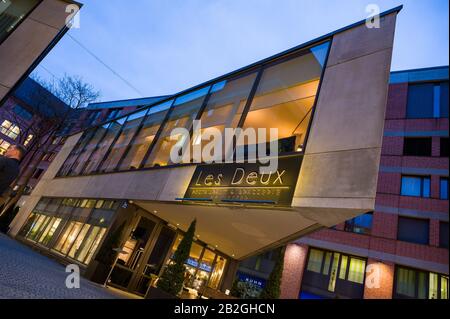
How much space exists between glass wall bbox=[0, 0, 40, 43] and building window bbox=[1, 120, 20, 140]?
4950 centimetres

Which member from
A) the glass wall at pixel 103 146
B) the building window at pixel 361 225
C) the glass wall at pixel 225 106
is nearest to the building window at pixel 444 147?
the building window at pixel 361 225

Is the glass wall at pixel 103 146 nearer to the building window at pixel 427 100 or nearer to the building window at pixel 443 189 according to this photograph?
the building window at pixel 427 100

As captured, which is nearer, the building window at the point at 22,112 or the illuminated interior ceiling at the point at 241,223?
the illuminated interior ceiling at the point at 241,223

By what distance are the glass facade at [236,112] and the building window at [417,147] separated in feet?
49.6

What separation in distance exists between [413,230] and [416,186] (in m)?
3.19

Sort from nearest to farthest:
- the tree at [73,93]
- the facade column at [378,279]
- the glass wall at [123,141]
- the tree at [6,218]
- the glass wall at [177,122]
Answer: the glass wall at [177,122] → the glass wall at [123,141] → the facade column at [378,279] → the tree at [6,218] → the tree at [73,93]

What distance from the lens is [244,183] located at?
824 centimetres

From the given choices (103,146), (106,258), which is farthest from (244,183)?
(103,146)

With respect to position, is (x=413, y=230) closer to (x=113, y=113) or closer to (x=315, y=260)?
(x=315, y=260)

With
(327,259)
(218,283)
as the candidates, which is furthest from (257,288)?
(218,283)

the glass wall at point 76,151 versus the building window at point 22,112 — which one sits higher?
the building window at point 22,112

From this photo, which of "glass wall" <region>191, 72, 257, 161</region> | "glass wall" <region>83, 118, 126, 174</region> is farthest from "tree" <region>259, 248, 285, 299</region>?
"glass wall" <region>83, 118, 126, 174</region>

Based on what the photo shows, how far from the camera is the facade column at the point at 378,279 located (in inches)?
721

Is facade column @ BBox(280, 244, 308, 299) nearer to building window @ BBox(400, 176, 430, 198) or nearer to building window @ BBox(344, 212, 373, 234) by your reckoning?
building window @ BBox(344, 212, 373, 234)
